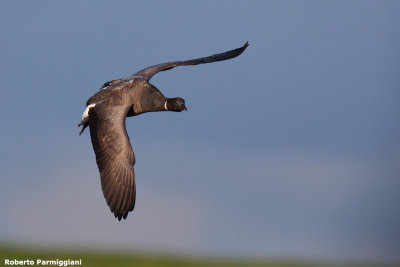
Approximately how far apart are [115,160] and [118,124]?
923 millimetres

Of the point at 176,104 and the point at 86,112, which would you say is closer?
the point at 86,112

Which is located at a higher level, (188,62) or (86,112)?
(188,62)

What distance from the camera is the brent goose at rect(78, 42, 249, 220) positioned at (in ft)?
58.0


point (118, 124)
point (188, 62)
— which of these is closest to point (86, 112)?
point (118, 124)

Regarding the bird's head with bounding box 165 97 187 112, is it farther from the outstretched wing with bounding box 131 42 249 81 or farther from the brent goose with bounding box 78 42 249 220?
the outstretched wing with bounding box 131 42 249 81

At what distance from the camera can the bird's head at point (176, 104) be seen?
64.9 feet

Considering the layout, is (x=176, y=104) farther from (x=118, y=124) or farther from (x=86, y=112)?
(x=86, y=112)

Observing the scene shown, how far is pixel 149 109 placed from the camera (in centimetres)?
2008

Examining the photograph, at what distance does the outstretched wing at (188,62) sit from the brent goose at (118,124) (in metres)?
0.29

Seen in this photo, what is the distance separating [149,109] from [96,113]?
1689 millimetres

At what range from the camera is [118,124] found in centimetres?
1839

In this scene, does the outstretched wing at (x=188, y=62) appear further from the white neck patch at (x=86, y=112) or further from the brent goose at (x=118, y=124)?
the white neck patch at (x=86, y=112)

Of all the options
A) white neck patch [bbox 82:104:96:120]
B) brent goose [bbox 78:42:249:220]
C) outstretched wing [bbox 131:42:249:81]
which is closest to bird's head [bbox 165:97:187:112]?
brent goose [bbox 78:42:249:220]

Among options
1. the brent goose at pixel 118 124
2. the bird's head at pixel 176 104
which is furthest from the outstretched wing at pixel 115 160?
the bird's head at pixel 176 104
